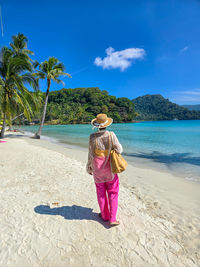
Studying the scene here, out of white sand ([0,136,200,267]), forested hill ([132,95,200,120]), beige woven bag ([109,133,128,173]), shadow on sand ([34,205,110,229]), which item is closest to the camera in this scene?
white sand ([0,136,200,267])

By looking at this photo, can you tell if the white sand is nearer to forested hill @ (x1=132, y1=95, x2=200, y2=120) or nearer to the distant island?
the distant island

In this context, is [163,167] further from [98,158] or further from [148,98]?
[148,98]

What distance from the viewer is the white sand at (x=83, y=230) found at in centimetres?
188

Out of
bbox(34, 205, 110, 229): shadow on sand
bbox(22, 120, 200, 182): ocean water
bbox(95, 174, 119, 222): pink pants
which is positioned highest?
bbox(95, 174, 119, 222): pink pants

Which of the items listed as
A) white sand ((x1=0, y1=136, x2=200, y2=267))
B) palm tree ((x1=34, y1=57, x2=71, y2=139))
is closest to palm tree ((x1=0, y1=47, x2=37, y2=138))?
palm tree ((x1=34, y1=57, x2=71, y2=139))

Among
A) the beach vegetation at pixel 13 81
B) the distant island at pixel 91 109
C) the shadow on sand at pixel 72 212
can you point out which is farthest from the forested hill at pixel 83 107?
the shadow on sand at pixel 72 212

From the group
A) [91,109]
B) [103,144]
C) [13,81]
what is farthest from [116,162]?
[91,109]

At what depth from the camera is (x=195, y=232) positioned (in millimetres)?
2482

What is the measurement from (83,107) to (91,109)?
5119 mm

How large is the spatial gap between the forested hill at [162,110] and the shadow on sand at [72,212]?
149192mm

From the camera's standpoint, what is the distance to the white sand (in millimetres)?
1882

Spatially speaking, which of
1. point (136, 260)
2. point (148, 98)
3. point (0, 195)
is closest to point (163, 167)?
point (136, 260)

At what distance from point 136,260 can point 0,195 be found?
3049 millimetres

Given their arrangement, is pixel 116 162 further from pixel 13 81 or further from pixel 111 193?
pixel 13 81
